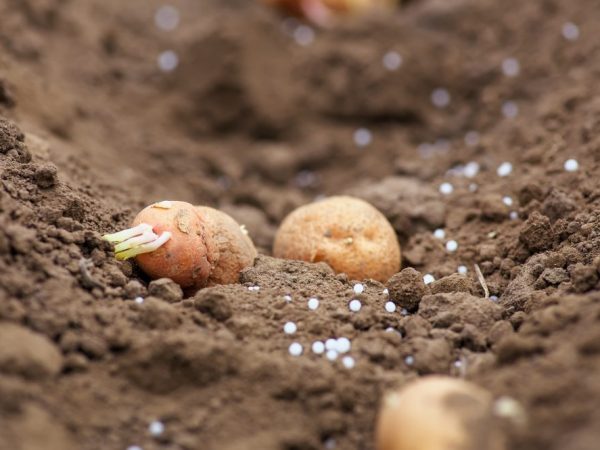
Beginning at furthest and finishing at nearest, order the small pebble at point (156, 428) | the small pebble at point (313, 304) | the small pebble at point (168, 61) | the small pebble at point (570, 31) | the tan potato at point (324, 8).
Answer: the tan potato at point (324, 8)
the small pebble at point (168, 61)
the small pebble at point (570, 31)
the small pebble at point (313, 304)
the small pebble at point (156, 428)

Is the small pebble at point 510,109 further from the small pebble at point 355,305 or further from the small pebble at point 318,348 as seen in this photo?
the small pebble at point 318,348

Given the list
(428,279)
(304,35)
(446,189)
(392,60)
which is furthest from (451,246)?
(304,35)

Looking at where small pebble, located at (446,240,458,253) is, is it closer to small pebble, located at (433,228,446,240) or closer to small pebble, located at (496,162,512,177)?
small pebble, located at (433,228,446,240)

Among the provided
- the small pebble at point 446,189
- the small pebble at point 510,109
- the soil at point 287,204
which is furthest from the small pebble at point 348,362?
the small pebble at point 510,109

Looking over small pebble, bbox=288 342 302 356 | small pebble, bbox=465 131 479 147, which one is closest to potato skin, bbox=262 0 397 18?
small pebble, bbox=465 131 479 147

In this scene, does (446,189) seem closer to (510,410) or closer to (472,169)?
(472,169)

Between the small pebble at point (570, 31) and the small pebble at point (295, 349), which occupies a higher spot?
the small pebble at point (570, 31)

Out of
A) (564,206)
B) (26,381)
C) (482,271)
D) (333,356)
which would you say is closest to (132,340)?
(26,381)

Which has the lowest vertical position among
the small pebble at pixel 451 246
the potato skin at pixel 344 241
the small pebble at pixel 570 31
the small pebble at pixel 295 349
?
the small pebble at pixel 295 349
